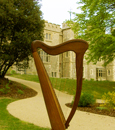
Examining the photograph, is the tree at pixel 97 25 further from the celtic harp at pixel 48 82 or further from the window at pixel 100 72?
the window at pixel 100 72

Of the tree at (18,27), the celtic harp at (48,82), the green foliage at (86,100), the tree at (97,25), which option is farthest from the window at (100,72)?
the celtic harp at (48,82)

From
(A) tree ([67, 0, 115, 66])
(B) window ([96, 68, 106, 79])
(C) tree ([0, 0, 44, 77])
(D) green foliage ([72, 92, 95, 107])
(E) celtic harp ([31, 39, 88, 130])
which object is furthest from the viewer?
(B) window ([96, 68, 106, 79])

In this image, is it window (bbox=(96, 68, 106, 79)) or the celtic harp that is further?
window (bbox=(96, 68, 106, 79))

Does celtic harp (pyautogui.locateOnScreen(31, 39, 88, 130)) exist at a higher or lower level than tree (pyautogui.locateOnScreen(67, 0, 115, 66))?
lower

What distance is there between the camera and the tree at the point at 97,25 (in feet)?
34.2

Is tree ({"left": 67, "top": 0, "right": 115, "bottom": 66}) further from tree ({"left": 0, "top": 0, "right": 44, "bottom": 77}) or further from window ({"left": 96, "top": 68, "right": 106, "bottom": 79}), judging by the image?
window ({"left": 96, "top": 68, "right": 106, "bottom": 79})

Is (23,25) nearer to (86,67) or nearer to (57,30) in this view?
(57,30)

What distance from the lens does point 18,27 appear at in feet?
33.8

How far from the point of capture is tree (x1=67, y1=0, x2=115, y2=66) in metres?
10.4

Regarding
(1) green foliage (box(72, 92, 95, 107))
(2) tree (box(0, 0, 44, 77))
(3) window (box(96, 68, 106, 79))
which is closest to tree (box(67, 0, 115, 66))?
(2) tree (box(0, 0, 44, 77))

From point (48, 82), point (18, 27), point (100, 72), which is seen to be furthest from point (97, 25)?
point (100, 72)

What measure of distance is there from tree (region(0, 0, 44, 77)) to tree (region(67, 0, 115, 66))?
10.7ft

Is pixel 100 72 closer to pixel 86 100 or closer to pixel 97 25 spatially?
pixel 97 25

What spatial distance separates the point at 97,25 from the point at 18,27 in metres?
5.23
